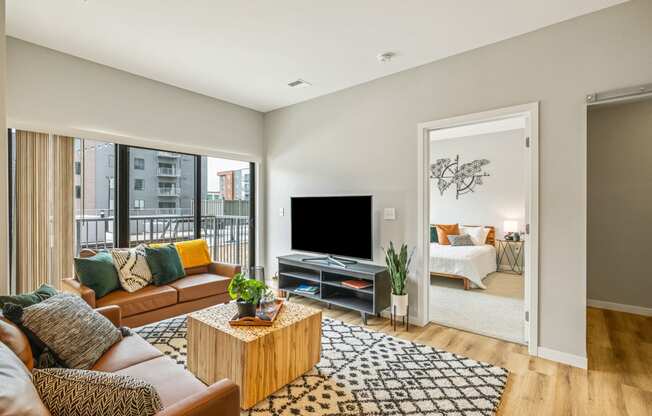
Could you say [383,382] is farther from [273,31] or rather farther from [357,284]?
[273,31]

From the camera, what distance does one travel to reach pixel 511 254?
588 cm

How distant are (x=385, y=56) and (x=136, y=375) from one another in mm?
3146

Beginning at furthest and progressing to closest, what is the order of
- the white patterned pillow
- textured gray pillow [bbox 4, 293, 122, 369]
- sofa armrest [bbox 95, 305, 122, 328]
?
the white patterned pillow < sofa armrest [bbox 95, 305, 122, 328] < textured gray pillow [bbox 4, 293, 122, 369]

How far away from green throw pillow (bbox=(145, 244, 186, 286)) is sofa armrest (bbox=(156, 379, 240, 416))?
7.69ft

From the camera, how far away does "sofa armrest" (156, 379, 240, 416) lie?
110cm

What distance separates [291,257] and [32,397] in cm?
327

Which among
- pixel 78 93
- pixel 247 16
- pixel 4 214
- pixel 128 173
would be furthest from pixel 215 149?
pixel 4 214

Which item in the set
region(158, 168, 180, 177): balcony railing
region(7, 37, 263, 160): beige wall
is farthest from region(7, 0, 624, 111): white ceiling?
region(158, 168, 180, 177): balcony railing

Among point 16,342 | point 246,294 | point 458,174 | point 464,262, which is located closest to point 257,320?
point 246,294

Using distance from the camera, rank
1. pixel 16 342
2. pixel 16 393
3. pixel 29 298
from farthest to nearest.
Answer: pixel 29 298
pixel 16 342
pixel 16 393

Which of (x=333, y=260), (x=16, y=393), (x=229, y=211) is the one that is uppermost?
(x=229, y=211)

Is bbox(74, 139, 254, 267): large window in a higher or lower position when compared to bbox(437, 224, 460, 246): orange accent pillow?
higher

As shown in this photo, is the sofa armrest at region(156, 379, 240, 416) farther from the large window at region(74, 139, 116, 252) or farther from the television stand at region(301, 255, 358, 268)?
the large window at region(74, 139, 116, 252)

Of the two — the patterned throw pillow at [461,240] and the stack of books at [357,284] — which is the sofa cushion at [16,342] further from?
the patterned throw pillow at [461,240]
